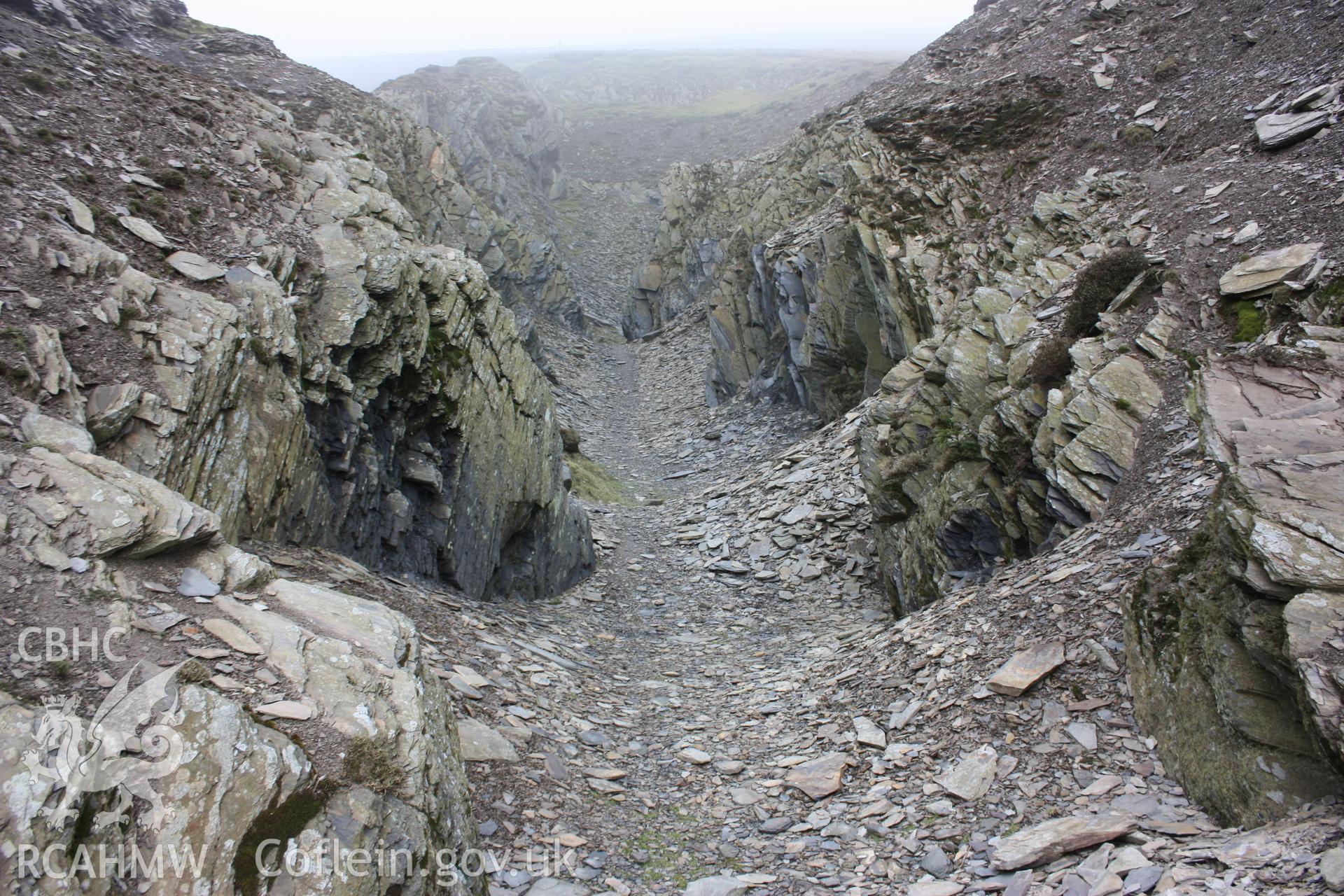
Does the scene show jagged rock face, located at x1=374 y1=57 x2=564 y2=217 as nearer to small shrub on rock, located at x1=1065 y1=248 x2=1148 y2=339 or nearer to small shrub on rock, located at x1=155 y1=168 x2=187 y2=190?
small shrub on rock, located at x1=155 y1=168 x2=187 y2=190

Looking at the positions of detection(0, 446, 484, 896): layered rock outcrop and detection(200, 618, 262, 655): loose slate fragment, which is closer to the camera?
detection(0, 446, 484, 896): layered rock outcrop

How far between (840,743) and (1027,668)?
9.01 feet

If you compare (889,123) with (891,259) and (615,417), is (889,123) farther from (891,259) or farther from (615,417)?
(615,417)

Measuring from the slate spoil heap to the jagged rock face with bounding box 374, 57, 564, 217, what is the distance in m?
58.9

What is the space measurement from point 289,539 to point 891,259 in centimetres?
2282

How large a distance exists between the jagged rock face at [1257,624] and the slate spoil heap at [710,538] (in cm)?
4

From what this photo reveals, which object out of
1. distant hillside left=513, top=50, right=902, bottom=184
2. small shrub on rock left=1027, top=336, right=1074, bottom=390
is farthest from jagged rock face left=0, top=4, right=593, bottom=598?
distant hillside left=513, top=50, right=902, bottom=184

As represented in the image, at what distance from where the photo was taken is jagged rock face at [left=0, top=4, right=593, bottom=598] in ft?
31.9

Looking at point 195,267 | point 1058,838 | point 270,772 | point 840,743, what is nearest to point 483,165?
point 195,267

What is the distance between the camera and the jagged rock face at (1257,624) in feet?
18.6

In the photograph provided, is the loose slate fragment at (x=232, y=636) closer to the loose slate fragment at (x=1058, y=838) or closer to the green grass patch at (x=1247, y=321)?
the loose slate fragment at (x=1058, y=838)

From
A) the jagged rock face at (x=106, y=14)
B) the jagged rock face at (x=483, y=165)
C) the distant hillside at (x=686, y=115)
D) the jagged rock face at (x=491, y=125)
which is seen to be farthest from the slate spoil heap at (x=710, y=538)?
the distant hillside at (x=686, y=115)

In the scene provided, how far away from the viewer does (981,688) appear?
30.5ft

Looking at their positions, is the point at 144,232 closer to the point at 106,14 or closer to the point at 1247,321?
the point at 1247,321
